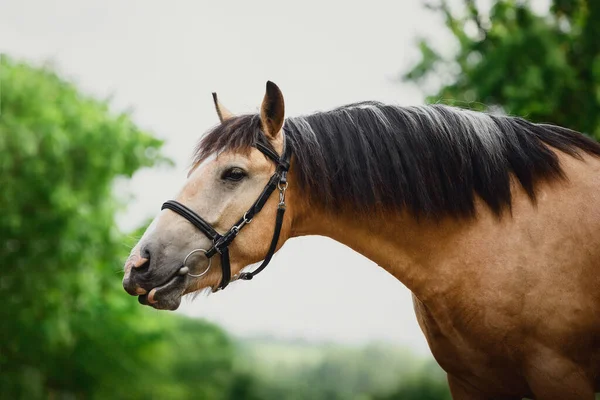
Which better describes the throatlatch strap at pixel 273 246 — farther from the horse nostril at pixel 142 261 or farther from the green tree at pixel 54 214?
the green tree at pixel 54 214

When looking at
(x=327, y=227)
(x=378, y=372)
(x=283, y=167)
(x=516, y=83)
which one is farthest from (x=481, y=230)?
(x=378, y=372)

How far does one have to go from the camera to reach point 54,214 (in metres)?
21.5

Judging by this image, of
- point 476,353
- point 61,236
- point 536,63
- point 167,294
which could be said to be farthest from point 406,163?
point 61,236

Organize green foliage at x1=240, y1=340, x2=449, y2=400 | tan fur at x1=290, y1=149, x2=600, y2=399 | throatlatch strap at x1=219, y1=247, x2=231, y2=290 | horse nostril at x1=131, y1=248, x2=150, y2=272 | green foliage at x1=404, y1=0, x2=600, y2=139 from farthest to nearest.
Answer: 1. green foliage at x1=240, y1=340, x2=449, y2=400
2. green foliage at x1=404, y1=0, x2=600, y2=139
3. throatlatch strap at x1=219, y1=247, x2=231, y2=290
4. tan fur at x1=290, y1=149, x2=600, y2=399
5. horse nostril at x1=131, y1=248, x2=150, y2=272

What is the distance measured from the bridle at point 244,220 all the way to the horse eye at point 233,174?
0.18 m

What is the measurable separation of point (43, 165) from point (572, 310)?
19.8 meters

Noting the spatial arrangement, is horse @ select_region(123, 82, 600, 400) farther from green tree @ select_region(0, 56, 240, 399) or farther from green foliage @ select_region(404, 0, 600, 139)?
green tree @ select_region(0, 56, 240, 399)

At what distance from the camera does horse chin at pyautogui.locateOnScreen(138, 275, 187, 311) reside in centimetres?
409

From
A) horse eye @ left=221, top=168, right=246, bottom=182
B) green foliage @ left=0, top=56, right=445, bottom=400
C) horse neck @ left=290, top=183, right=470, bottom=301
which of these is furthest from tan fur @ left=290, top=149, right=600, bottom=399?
green foliage @ left=0, top=56, right=445, bottom=400

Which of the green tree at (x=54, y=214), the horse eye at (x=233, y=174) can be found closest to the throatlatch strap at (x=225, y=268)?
the horse eye at (x=233, y=174)

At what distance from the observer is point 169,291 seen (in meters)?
4.16

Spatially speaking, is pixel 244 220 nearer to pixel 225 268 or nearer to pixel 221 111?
pixel 225 268

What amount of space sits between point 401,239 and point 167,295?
1578 mm

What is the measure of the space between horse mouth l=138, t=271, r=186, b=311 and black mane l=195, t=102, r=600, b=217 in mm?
834
